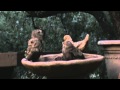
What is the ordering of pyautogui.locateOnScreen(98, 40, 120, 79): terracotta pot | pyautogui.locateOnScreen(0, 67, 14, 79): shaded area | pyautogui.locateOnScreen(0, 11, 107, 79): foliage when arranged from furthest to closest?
pyautogui.locateOnScreen(0, 11, 107, 79): foliage
pyautogui.locateOnScreen(0, 67, 14, 79): shaded area
pyautogui.locateOnScreen(98, 40, 120, 79): terracotta pot

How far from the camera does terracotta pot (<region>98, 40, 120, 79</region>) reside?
2312 millimetres

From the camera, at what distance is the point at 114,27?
3.18m

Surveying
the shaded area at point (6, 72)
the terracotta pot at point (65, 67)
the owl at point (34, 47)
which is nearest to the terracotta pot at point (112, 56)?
the terracotta pot at point (65, 67)

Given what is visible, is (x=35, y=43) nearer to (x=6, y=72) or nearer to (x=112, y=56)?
(x=112, y=56)

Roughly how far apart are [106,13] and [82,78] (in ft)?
5.12

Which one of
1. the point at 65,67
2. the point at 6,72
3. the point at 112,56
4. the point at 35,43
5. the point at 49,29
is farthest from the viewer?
the point at 49,29

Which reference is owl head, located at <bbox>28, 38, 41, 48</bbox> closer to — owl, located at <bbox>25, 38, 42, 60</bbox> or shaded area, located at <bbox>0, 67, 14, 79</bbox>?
owl, located at <bbox>25, 38, 42, 60</bbox>

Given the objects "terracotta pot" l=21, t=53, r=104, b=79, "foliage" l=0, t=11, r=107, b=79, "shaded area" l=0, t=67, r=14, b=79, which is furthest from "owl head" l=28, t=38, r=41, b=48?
"foliage" l=0, t=11, r=107, b=79

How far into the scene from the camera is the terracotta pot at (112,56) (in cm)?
231

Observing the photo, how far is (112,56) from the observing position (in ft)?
7.71

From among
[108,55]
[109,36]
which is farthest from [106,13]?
[108,55]

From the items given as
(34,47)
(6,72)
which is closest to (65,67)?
(34,47)

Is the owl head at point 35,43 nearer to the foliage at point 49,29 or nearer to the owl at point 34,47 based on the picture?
the owl at point 34,47

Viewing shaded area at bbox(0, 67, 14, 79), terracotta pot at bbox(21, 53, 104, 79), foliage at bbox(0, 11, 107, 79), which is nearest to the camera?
terracotta pot at bbox(21, 53, 104, 79)
